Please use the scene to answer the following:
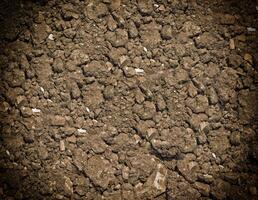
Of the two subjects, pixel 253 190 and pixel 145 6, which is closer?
pixel 253 190

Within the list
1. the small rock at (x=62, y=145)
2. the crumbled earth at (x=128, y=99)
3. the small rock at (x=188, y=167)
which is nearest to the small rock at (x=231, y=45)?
the crumbled earth at (x=128, y=99)

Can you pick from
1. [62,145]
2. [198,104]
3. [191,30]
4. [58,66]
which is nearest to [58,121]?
[62,145]

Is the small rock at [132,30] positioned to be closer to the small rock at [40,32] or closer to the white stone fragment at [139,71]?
the white stone fragment at [139,71]

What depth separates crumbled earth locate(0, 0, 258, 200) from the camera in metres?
1.28

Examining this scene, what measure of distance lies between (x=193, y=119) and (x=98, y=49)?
527 mm

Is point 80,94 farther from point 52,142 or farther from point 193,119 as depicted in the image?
point 193,119

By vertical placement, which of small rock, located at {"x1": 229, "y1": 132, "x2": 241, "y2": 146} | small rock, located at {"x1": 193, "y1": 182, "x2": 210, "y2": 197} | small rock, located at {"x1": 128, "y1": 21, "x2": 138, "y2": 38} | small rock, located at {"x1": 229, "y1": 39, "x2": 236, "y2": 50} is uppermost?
small rock, located at {"x1": 128, "y1": 21, "x2": 138, "y2": 38}

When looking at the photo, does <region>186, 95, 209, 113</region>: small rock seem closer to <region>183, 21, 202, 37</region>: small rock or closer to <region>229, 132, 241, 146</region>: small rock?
<region>229, 132, 241, 146</region>: small rock

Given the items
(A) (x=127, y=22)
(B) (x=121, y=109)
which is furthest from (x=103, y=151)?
(A) (x=127, y=22)

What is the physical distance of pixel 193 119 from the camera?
1.34 metres

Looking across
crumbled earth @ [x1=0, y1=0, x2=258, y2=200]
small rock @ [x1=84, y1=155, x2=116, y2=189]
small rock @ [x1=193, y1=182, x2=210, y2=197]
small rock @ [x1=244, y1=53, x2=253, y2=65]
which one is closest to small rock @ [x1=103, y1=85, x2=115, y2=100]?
crumbled earth @ [x1=0, y1=0, x2=258, y2=200]

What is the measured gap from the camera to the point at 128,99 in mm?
1344

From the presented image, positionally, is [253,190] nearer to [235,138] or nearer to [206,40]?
[235,138]

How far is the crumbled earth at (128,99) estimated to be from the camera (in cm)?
128
